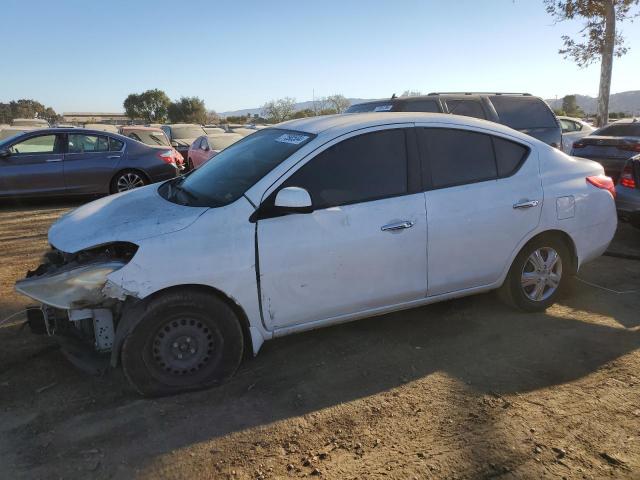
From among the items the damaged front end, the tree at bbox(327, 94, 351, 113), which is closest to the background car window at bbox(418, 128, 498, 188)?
the damaged front end

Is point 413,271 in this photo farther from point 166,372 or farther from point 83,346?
point 83,346

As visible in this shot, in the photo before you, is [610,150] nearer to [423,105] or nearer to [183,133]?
[423,105]

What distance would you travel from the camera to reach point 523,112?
8.84m

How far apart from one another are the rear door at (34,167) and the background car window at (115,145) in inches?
33.6

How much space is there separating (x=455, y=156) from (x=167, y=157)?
7.65m

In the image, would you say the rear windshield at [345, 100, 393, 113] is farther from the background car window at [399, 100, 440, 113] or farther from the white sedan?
the white sedan

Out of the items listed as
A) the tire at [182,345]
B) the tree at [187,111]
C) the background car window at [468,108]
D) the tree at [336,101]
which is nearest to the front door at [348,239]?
the tire at [182,345]

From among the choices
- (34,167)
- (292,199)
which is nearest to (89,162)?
(34,167)

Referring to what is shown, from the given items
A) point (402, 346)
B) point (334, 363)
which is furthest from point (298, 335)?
point (402, 346)

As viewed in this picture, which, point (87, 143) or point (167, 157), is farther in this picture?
point (167, 157)

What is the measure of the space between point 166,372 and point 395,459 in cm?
149

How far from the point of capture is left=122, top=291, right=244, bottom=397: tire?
10.4ft

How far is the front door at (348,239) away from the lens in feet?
11.1

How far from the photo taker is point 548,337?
13.4 ft
